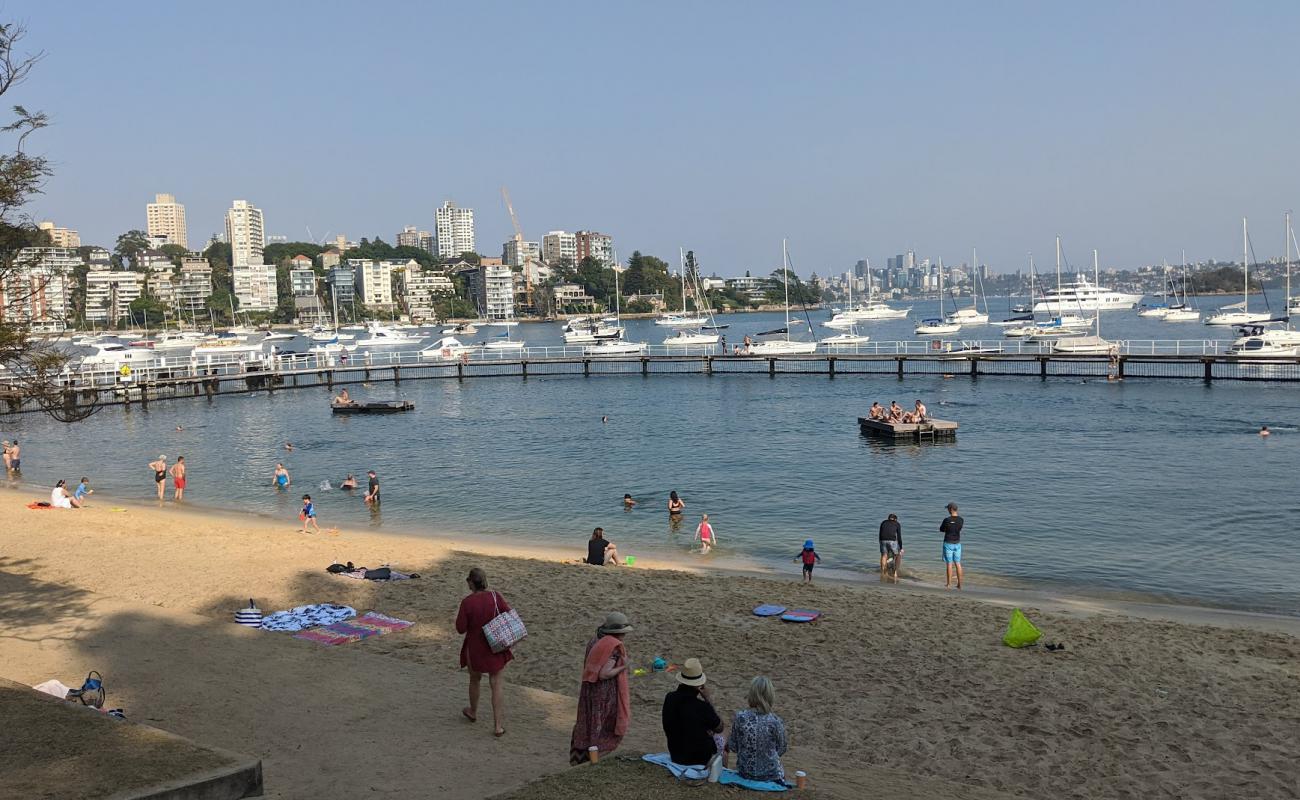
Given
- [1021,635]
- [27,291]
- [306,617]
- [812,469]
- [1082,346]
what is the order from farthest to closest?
1. [1082,346]
2. [812,469]
3. [306,617]
4. [1021,635]
5. [27,291]

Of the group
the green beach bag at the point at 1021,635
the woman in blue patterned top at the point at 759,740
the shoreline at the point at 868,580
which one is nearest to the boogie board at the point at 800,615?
the green beach bag at the point at 1021,635

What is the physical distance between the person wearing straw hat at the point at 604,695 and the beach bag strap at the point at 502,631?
0.85 m

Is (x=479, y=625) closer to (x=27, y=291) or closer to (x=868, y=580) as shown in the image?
(x=27, y=291)

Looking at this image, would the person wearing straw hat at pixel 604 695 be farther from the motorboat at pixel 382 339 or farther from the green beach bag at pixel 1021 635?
the motorboat at pixel 382 339

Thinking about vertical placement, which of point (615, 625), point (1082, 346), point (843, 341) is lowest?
point (615, 625)

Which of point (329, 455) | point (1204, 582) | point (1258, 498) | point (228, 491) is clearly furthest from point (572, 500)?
point (1258, 498)

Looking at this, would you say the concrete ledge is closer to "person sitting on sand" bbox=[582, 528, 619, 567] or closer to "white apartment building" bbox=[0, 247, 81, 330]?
"white apartment building" bbox=[0, 247, 81, 330]

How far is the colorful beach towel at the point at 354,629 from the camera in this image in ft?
43.3

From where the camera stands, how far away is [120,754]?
7.71 metres

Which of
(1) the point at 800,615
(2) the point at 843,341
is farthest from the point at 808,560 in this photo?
(2) the point at 843,341

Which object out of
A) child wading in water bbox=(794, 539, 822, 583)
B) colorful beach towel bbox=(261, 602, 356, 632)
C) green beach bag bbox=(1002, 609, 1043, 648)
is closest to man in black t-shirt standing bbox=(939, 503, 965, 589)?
child wading in water bbox=(794, 539, 822, 583)

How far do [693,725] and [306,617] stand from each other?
8.36m

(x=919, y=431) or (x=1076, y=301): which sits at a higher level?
(x=1076, y=301)

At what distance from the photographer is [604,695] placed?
8.14 metres
